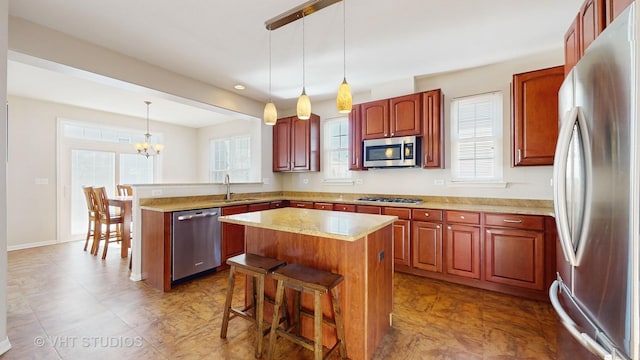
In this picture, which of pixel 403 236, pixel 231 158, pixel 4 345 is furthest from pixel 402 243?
pixel 231 158

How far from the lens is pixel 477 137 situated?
3.47m

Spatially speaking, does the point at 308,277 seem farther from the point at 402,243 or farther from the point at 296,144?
the point at 296,144

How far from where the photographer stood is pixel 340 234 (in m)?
1.56

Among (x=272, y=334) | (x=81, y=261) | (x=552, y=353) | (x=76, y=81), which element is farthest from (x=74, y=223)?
(x=552, y=353)

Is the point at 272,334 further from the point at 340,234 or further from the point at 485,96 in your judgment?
the point at 485,96

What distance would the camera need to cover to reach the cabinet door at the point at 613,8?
1.03 meters

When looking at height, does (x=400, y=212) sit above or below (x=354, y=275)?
above

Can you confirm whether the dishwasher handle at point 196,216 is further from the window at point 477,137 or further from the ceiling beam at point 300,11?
the window at point 477,137

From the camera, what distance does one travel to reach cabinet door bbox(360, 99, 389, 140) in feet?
12.4

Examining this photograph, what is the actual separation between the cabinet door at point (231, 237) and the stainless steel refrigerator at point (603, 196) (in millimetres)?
3319

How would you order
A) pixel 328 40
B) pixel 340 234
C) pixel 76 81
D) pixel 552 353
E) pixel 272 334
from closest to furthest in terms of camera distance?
pixel 340 234
pixel 272 334
pixel 552 353
pixel 328 40
pixel 76 81

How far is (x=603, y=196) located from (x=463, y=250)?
231cm

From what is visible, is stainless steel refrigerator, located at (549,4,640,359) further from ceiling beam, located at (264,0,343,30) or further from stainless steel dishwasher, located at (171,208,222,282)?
stainless steel dishwasher, located at (171,208,222,282)

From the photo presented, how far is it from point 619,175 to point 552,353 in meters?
1.73
